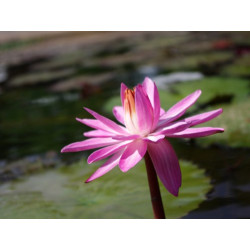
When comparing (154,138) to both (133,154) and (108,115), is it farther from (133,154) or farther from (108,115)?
(108,115)

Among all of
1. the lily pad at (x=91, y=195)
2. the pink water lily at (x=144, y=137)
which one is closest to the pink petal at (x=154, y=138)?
the pink water lily at (x=144, y=137)

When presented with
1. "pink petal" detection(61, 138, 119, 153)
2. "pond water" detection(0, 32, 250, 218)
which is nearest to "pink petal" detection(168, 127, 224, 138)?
"pink petal" detection(61, 138, 119, 153)

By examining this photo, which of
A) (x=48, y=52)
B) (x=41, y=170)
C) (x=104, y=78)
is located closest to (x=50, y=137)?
(x=41, y=170)

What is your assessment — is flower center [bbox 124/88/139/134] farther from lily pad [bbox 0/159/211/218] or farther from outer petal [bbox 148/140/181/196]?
lily pad [bbox 0/159/211/218]

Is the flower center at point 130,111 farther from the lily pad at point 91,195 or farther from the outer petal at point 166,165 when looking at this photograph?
the lily pad at point 91,195

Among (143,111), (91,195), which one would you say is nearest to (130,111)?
(143,111)

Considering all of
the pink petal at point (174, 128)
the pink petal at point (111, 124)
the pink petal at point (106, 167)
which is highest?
the pink petal at point (111, 124)
